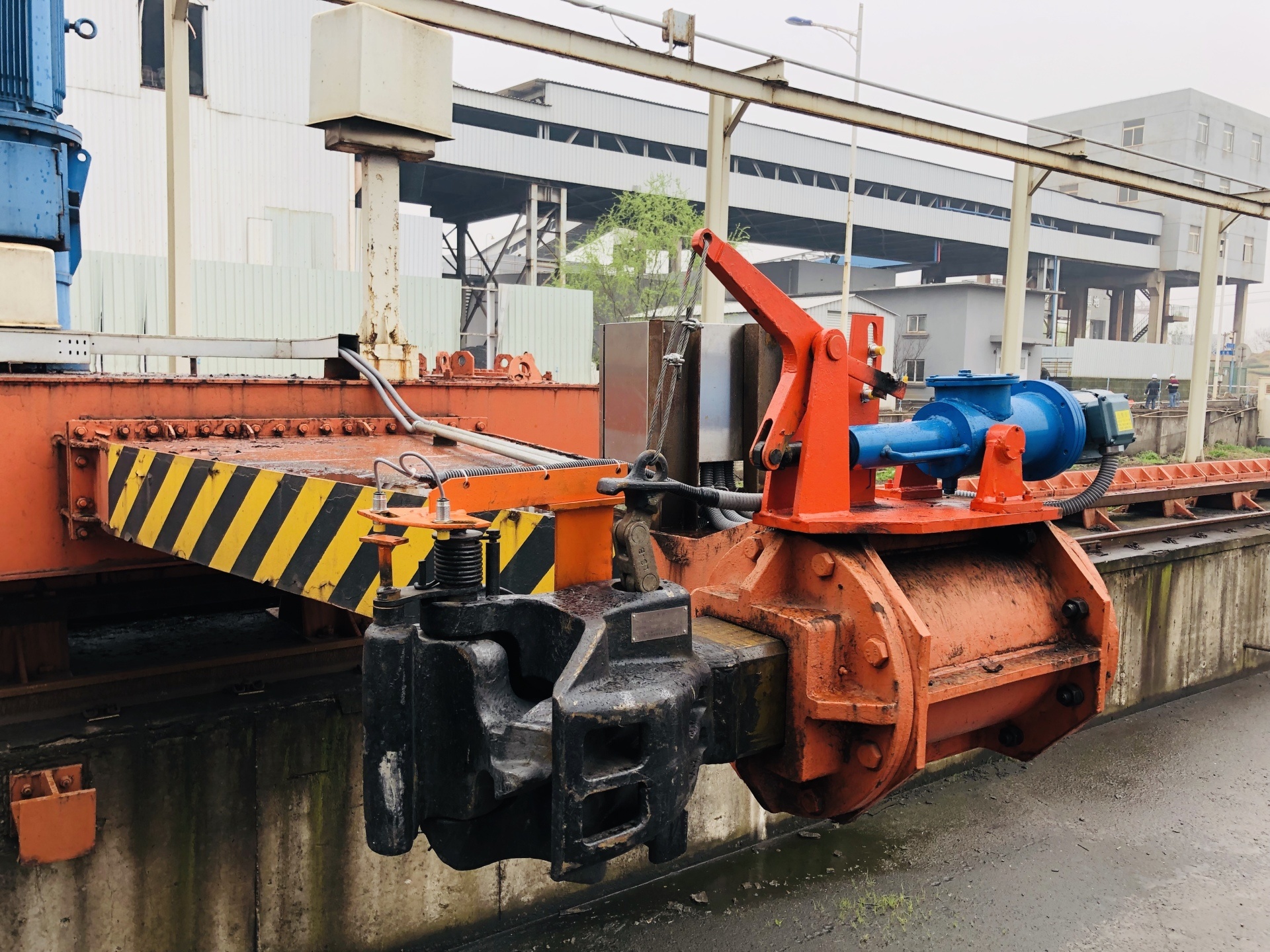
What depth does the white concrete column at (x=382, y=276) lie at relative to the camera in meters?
4.71

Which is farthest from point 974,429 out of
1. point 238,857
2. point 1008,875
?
point 1008,875

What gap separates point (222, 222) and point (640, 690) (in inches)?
708

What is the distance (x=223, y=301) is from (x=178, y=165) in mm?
11338

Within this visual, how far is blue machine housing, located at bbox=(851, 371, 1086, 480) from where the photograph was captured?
206cm

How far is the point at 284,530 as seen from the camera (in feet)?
6.48

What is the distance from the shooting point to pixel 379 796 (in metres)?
1.44

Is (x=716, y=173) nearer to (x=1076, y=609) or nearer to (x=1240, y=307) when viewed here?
(x=1076, y=609)

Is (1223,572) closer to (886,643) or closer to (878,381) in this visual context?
(878,381)

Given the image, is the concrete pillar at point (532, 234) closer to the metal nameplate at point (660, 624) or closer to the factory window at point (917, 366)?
the factory window at point (917, 366)

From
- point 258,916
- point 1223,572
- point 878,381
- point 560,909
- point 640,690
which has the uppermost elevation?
point 878,381

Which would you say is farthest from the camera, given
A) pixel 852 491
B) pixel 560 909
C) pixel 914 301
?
pixel 914 301

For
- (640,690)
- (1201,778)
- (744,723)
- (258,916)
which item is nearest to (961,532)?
(744,723)

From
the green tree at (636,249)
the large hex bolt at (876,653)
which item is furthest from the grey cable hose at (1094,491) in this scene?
the green tree at (636,249)

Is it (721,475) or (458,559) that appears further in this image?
(721,475)
